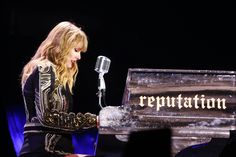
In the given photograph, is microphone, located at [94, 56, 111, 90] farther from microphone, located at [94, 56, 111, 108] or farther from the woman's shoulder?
the woman's shoulder

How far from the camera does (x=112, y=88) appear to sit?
2.76 meters

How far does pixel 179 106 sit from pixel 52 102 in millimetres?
717

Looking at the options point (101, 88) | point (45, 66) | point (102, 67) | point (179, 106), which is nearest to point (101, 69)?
point (102, 67)

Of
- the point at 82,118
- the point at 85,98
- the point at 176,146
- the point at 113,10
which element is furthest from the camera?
the point at 113,10

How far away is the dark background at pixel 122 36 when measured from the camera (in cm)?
280

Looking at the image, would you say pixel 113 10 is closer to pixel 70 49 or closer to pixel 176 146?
pixel 70 49

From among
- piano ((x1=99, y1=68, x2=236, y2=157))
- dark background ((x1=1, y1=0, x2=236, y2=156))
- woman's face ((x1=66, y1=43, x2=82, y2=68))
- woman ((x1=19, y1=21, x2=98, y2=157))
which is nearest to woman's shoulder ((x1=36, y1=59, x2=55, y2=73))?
woman ((x1=19, y1=21, x2=98, y2=157))

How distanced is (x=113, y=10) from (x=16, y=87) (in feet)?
2.68

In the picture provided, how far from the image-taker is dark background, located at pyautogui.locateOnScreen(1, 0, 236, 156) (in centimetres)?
280

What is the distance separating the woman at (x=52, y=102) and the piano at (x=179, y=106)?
0.23m

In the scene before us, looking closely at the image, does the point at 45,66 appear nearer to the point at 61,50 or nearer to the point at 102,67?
the point at 61,50

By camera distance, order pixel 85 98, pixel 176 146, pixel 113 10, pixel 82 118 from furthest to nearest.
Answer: pixel 113 10 < pixel 85 98 < pixel 82 118 < pixel 176 146

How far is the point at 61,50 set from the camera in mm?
2666

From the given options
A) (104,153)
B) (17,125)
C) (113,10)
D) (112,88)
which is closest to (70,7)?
(113,10)
